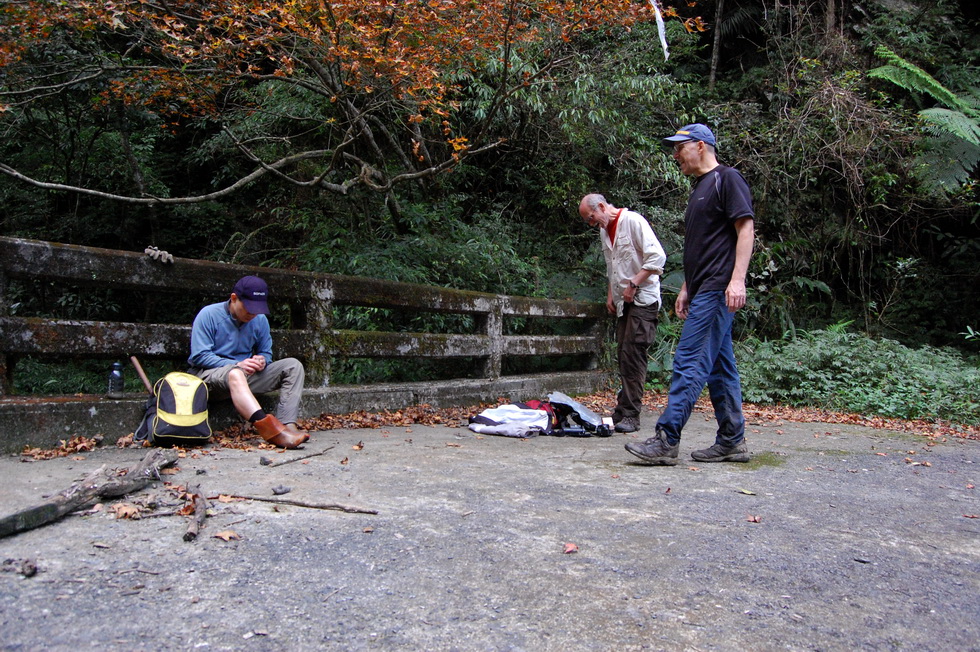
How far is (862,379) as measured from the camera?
8188mm

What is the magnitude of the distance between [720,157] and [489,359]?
21.1ft

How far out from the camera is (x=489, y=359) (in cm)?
700

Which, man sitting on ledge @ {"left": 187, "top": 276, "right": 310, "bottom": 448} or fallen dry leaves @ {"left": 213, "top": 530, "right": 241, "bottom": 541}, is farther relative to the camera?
man sitting on ledge @ {"left": 187, "top": 276, "right": 310, "bottom": 448}

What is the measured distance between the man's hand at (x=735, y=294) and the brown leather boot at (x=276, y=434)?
2746 mm

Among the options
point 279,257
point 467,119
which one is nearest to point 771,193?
point 467,119

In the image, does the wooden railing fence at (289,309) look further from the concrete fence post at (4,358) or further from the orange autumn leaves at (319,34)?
the orange autumn leaves at (319,34)

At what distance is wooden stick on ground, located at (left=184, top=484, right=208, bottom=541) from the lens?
2.48 metres

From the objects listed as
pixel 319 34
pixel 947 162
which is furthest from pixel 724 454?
pixel 947 162

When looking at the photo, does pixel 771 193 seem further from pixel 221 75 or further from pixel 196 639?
pixel 196 639

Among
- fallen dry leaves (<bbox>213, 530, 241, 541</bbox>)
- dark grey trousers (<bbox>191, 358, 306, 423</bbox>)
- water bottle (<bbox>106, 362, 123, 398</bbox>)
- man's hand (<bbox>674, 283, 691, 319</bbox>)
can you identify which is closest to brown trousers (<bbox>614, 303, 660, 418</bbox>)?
man's hand (<bbox>674, 283, 691, 319</bbox>)

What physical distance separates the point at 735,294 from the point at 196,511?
3.03 m

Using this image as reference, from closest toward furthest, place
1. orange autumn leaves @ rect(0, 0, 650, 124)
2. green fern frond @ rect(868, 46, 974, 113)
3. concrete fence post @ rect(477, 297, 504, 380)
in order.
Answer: orange autumn leaves @ rect(0, 0, 650, 124) → concrete fence post @ rect(477, 297, 504, 380) → green fern frond @ rect(868, 46, 974, 113)

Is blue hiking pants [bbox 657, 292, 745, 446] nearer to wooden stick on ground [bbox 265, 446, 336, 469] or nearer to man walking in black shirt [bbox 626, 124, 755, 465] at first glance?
man walking in black shirt [bbox 626, 124, 755, 465]

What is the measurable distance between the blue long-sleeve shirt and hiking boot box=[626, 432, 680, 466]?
259 cm
